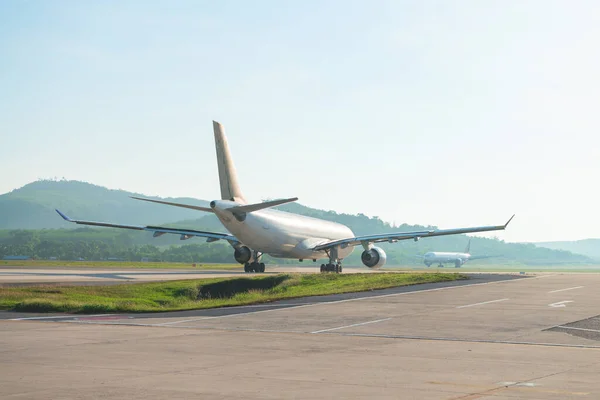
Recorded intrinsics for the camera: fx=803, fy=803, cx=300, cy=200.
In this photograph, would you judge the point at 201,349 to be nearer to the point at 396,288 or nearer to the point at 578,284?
the point at 396,288

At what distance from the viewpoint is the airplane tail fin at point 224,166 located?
56062mm

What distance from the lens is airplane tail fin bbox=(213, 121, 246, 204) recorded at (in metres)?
56.1

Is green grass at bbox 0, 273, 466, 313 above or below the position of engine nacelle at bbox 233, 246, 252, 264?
below

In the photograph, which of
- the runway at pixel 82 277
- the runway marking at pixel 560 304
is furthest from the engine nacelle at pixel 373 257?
the runway marking at pixel 560 304

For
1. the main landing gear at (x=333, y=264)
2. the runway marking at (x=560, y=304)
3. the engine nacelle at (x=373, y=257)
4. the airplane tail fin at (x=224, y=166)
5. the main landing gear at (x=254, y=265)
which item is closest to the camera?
the runway marking at (x=560, y=304)

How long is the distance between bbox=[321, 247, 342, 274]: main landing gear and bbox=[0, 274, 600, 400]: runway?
121 feet

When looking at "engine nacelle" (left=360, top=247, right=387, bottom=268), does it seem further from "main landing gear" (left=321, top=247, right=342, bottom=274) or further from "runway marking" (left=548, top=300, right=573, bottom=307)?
"runway marking" (left=548, top=300, right=573, bottom=307)

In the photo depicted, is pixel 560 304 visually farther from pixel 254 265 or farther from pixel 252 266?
pixel 252 266

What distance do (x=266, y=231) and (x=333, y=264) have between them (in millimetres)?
9652

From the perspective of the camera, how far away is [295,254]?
6294 centimetres

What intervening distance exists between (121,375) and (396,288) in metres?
23.5

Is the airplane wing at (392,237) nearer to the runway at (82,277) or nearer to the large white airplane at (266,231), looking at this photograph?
the large white airplane at (266,231)

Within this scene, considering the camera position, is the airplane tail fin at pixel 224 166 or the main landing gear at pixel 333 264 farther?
the main landing gear at pixel 333 264

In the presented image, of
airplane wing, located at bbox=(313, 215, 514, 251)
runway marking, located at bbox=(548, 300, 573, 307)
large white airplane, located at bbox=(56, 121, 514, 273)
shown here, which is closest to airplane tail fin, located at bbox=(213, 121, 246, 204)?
large white airplane, located at bbox=(56, 121, 514, 273)
